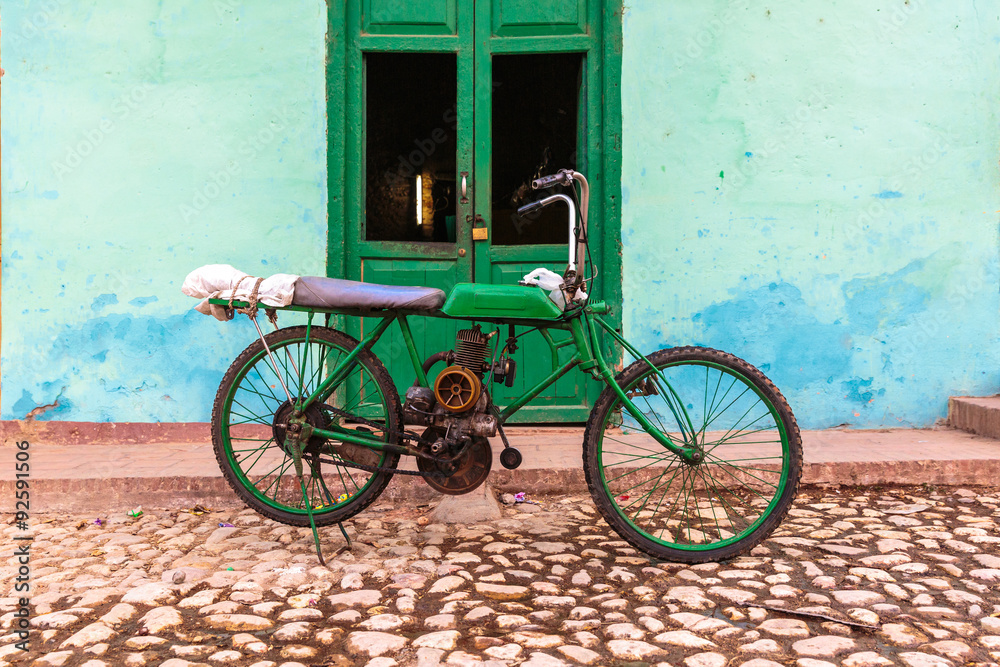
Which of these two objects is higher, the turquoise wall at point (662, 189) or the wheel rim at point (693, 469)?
the turquoise wall at point (662, 189)

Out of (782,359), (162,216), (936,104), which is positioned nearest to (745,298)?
(782,359)

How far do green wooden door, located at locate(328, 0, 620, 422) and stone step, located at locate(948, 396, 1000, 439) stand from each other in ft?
7.67

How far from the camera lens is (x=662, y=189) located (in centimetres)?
467

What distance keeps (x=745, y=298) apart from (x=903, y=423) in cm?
133

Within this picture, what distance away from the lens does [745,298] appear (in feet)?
15.4

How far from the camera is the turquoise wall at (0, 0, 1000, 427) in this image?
4.62 meters

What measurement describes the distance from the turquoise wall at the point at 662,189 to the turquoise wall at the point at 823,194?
0.01 m

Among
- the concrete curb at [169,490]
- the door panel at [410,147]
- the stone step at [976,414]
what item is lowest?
the concrete curb at [169,490]

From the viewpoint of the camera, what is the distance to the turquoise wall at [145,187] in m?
4.61

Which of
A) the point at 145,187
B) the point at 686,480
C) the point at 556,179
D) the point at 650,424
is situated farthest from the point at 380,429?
the point at 145,187

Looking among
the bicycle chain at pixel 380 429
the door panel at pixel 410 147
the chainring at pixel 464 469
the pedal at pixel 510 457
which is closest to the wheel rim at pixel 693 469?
the pedal at pixel 510 457

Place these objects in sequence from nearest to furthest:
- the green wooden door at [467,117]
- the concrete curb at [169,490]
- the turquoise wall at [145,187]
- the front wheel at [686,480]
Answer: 1. the front wheel at [686,480]
2. the concrete curb at [169,490]
3. the turquoise wall at [145,187]
4. the green wooden door at [467,117]

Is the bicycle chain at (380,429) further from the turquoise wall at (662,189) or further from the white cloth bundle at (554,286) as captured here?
the turquoise wall at (662,189)

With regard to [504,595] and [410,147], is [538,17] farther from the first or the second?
[504,595]
